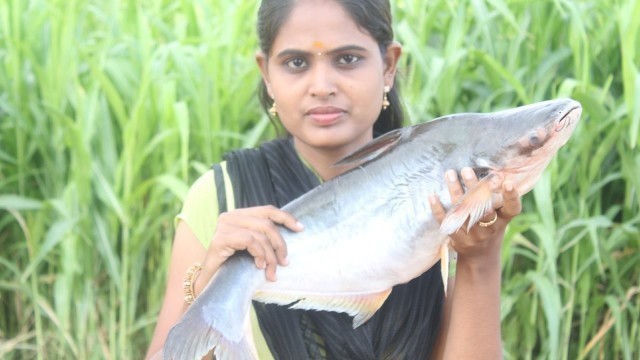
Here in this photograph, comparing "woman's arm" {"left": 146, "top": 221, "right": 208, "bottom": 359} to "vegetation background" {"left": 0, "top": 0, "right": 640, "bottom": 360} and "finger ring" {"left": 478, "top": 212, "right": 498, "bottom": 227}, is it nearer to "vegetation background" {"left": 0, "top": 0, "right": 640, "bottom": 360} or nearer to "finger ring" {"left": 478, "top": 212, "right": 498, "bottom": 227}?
"finger ring" {"left": 478, "top": 212, "right": 498, "bottom": 227}

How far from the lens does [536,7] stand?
3076 millimetres

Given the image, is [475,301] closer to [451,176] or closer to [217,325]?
[451,176]

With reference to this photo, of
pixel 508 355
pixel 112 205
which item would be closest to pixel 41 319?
pixel 112 205

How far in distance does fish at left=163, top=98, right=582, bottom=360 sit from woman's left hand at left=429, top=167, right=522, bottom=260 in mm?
15

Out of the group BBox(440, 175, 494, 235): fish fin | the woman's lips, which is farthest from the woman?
BBox(440, 175, 494, 235): fish fin

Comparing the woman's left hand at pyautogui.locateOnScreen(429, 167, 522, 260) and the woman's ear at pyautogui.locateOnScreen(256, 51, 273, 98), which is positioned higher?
the woman's ear at pyautogui.locateOnScreen(256, 51, 273, 98)

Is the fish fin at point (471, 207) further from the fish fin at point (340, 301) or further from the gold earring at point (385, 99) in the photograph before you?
the gold earring at point (385, 99)

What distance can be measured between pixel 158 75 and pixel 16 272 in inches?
26.1

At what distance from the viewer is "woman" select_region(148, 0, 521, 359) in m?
1.88

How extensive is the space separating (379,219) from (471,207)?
16cm

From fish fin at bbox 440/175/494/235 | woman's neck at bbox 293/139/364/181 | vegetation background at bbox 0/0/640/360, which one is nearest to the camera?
fish fin at bbox 440/175/494/235

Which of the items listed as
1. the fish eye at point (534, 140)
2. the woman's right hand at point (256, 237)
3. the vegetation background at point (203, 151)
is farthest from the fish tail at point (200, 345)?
the vegetation background at point (203, 151)

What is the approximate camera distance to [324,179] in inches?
80.3

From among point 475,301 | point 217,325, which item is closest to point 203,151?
point 475,301
